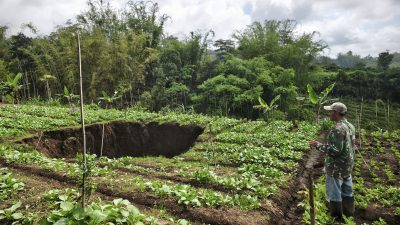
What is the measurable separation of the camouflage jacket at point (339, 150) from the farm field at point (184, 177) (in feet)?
2.71

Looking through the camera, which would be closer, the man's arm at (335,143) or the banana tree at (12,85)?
the man's arm at (335,143)

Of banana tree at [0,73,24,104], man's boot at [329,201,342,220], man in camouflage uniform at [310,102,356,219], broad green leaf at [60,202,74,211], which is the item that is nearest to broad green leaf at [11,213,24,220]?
broad green leaf at [60,202,74,211]

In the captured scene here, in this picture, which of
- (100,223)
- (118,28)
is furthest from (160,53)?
(100,223)

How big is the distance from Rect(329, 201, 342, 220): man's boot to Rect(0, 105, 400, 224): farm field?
5.1 inches

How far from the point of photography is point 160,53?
26281 mm

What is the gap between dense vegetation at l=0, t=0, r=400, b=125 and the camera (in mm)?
21961

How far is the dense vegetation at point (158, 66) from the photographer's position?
2196cm

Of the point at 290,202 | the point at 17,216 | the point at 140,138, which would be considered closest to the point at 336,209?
the point at 290,202

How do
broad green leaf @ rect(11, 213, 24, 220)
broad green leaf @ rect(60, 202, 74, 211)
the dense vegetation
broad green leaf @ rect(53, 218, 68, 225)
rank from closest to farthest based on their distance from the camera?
broad green leaf @ rect(53, 218, 68, 225)
broad green leaf @ rect(60, 202, 74, 211)
broad green leaf @ rect(11, 213, 24, 220)
the dense vegetation

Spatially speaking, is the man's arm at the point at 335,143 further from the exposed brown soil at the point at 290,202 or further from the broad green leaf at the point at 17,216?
the broad green leaf at the point at 17,216

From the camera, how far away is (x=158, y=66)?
87.0 ft

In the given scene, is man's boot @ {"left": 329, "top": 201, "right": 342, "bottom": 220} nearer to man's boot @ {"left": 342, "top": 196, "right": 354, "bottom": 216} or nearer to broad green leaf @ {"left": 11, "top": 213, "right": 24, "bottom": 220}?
man's boot @ {"left": 342, "top": 196, "right": 354, "bottom": 216}

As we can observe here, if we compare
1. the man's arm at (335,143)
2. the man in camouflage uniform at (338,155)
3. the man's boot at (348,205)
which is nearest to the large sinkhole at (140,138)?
the man's boot at (348,205)

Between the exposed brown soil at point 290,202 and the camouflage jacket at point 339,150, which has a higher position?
the camouflage jacket at point 339,150
